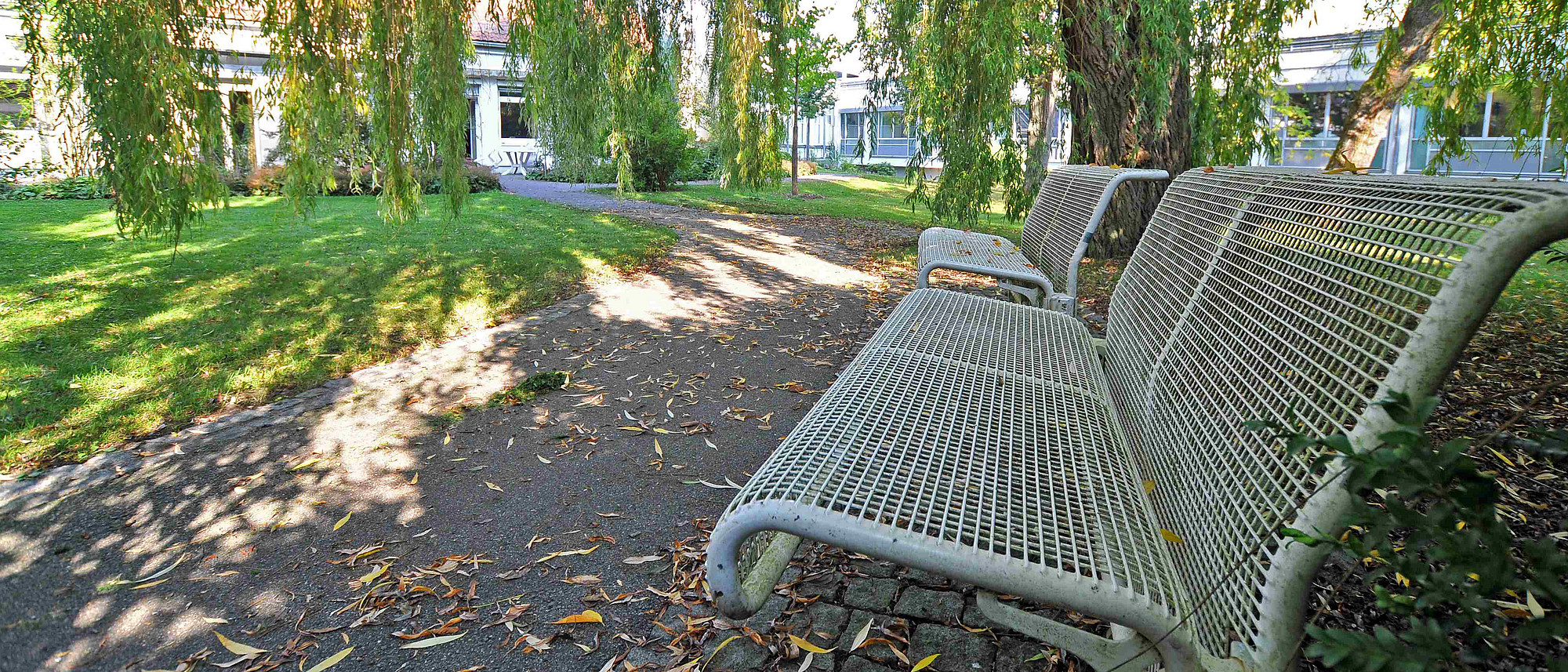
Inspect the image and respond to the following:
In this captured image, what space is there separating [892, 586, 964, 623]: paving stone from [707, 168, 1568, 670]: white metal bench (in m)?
0.63

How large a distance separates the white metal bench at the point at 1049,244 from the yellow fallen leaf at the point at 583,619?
111 inches

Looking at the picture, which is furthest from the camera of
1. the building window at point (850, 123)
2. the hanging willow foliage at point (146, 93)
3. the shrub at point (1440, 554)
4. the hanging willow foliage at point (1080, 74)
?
the building window at point (850, 123)

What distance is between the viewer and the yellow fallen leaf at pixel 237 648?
2430mm

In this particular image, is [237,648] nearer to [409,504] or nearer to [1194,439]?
[409,504]

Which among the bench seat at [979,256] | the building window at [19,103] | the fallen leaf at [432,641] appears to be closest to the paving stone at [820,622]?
the fallen leaf at [432,641]

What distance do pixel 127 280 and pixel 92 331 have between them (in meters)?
1.80

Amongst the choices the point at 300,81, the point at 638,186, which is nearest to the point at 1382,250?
the point at 300,81

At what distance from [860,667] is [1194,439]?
1.08 m

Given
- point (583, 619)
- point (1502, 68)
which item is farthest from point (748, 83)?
point (1502, 68)

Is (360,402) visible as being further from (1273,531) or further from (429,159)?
(1273,531)

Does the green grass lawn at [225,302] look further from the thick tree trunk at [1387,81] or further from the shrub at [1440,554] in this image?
the thick tree trunk at [1387,81]

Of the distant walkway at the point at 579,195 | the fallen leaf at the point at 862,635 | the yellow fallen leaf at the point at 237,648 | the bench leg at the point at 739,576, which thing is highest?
the distant walkway at the point at 579,195

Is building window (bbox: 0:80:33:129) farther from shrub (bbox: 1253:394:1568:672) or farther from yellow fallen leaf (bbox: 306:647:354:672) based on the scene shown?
shrub (bbox: 1253:394:1568:672)

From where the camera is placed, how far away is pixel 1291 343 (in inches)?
61.8
